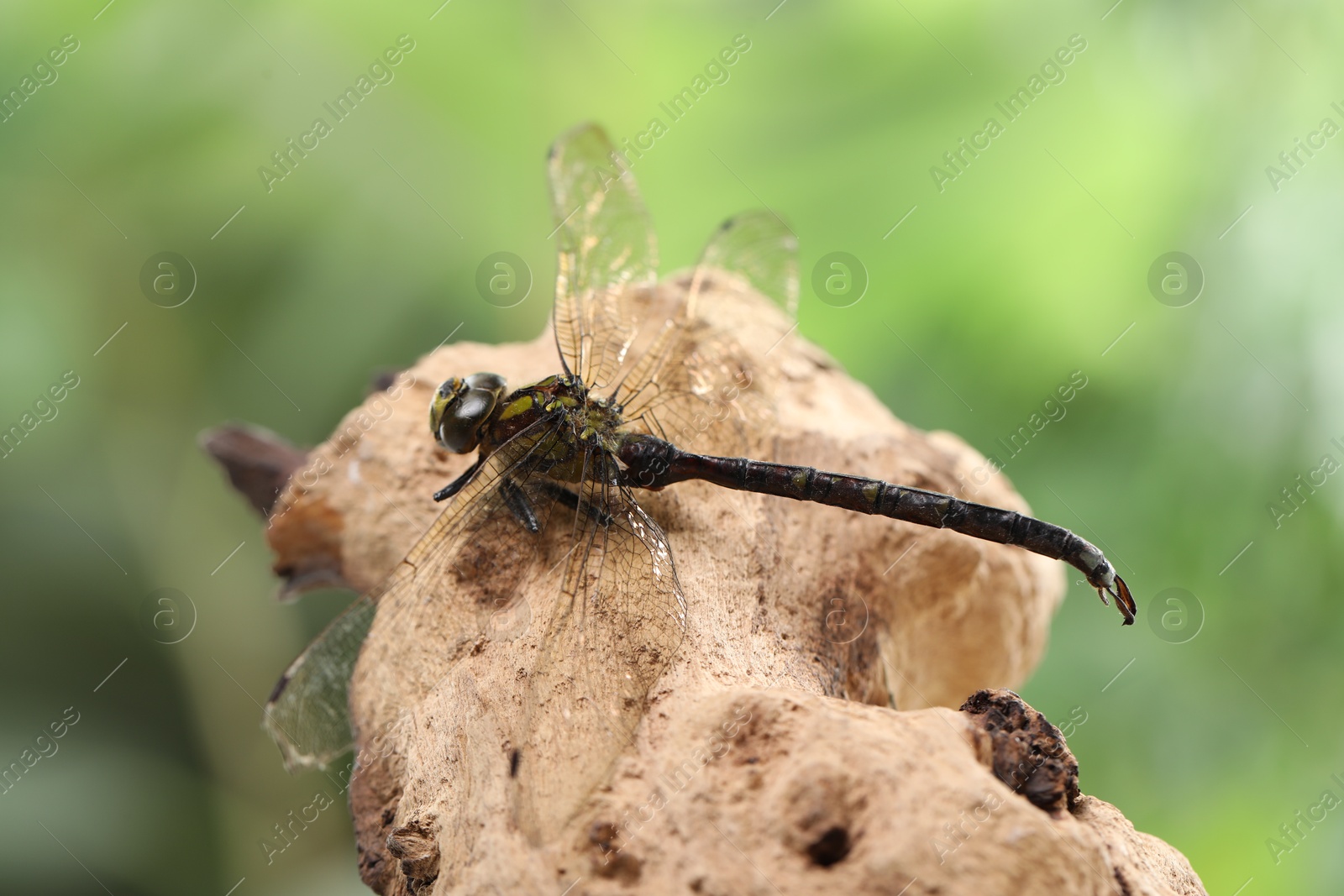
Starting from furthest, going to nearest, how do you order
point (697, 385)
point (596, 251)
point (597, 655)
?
point (596, 251), point (697, 385), point (597, 655)

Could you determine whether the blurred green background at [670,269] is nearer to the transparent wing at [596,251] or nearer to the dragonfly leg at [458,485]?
the transparent wing at [596,251]

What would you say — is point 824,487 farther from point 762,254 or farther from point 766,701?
point 762,254

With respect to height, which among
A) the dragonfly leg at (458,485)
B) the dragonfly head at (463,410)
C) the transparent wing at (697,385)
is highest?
the transparent wing at (697,385)

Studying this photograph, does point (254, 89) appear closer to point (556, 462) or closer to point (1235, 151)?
point (556, 462)

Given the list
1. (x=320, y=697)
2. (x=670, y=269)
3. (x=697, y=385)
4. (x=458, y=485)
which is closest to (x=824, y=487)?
(x=697, y=385)

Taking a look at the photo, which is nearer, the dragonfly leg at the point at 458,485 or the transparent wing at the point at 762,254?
the dragonfly leg at the point at 458,485

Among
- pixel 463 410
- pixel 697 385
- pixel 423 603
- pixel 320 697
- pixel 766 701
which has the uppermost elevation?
pixel 697 385

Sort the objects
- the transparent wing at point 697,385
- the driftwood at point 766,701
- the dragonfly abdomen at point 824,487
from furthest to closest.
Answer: the transparent wing at point 697,385 → the dragonfly abdomen at point 824,487 → the driftwood at point 766,701

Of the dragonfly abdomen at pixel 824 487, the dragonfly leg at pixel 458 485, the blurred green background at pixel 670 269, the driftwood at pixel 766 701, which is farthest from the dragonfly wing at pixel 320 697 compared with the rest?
the blurred green background at pixel 670 269
